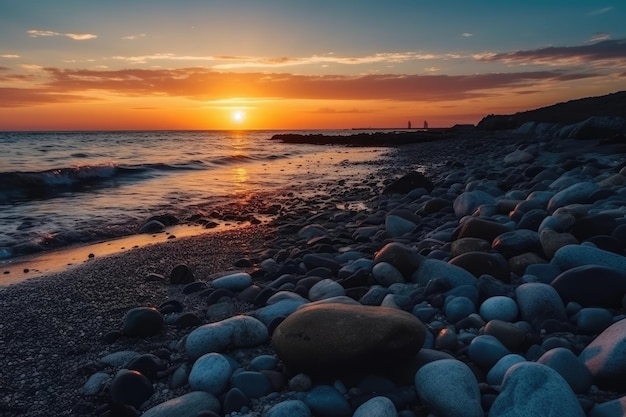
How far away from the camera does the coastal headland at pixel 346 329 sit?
228 centimetres

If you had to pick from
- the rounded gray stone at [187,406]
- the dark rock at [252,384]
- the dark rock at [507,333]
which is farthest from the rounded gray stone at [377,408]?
the dark rock at [507,333]

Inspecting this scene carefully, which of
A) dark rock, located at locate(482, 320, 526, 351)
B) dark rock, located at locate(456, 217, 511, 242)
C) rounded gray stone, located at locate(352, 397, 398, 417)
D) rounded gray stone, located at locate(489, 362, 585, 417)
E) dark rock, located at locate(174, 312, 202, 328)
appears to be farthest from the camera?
dark rock, located at locate(456, 217, 511, 242)

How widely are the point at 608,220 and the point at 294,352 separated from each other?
3319 millimetres

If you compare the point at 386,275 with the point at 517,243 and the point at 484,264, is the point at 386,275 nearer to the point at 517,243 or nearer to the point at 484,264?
the point at 484,264

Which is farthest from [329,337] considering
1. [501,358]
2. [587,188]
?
[587,188]

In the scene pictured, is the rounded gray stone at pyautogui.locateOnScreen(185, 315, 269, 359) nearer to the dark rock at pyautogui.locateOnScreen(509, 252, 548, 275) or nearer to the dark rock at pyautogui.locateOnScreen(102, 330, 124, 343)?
the dark rock at pyautogui.locateOnScreen(102, 330, 124, 343)

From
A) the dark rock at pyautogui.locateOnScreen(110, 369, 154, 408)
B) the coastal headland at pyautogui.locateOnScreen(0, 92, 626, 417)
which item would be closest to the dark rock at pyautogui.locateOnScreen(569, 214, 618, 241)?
the coastal headland at pyautogui.locateOnScreen(0, 92, 626, 417)

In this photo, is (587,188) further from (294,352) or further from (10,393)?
(10,393)

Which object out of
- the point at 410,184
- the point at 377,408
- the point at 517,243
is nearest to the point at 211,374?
the point at 377,408

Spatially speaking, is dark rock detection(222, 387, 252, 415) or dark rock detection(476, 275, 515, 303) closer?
dark rock detection(222, 387, 252, 415)

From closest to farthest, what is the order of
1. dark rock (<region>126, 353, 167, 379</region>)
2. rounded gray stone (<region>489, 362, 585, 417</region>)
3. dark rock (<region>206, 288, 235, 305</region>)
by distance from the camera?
rounded gray stone (<region>489, 362, 585, 417</region>), dark rock (<region>126, 353, 167, 379</region>), dark rock (<region>206, 288, 235, 305</region>)

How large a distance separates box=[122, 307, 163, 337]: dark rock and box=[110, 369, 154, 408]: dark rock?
Result: 711 millimetres

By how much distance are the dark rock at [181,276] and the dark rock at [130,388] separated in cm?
202

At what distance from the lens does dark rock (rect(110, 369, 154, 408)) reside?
2.53 metres
